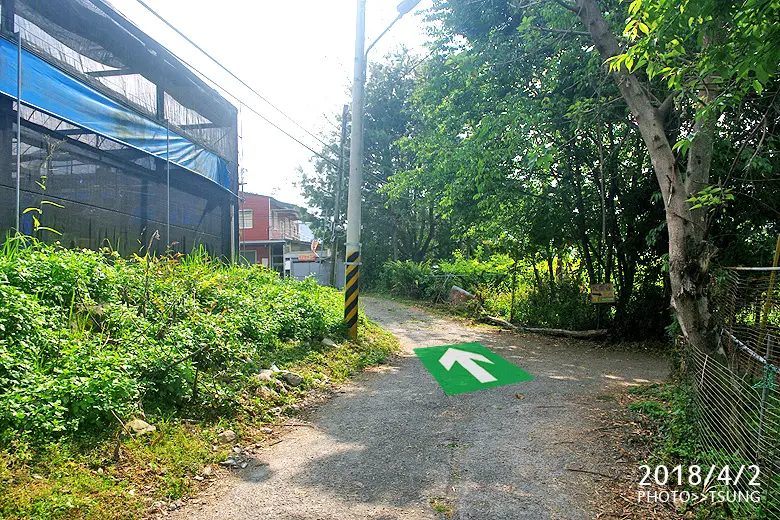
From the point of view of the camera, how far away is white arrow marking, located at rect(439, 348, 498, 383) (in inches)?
323

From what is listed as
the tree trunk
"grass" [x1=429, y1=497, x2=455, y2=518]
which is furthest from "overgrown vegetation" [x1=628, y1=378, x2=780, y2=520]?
"grass" [x1=429, y1=497, x2=455, y2=518]

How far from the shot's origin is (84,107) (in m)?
8.95

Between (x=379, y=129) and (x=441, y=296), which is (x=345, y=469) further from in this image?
(x=379, y=129)

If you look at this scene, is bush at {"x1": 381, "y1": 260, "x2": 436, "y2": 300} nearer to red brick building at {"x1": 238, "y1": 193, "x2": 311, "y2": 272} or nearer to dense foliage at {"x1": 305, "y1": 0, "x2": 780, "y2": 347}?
dense foliage at {"x1": 305, "y1": 0, "x2": 780, "y2": 347}

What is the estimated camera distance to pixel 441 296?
20.4 meters

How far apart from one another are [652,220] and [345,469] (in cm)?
944

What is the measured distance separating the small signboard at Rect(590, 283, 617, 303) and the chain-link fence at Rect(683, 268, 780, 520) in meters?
5.86

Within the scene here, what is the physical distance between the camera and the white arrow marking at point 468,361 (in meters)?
8.21

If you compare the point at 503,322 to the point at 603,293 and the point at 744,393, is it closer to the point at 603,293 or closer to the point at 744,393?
the point at 603,293

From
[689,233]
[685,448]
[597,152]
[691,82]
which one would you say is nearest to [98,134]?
[691,82]

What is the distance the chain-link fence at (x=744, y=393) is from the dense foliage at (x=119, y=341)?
4231 millimetres

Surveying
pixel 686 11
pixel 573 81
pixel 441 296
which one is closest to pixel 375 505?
pixel 686 11

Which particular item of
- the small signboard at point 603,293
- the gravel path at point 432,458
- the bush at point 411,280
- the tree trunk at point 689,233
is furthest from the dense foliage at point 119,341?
the bush at point 411,280

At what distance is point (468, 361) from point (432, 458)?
5161mm
